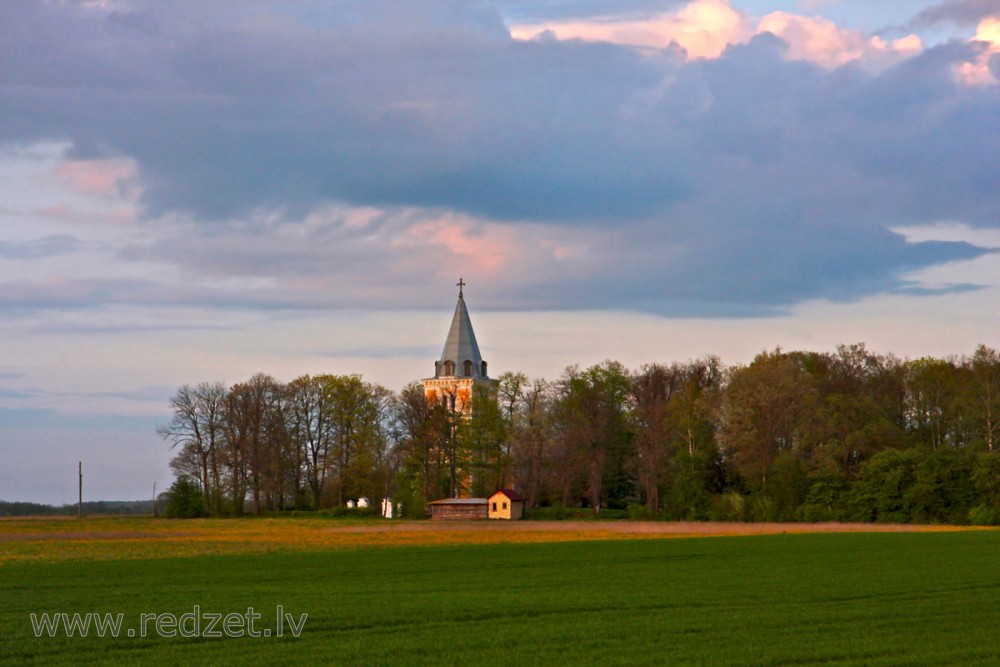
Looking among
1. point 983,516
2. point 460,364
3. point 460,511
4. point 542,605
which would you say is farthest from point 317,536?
point 460,364

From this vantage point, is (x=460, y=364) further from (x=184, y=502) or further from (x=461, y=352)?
(x=184, y=502)

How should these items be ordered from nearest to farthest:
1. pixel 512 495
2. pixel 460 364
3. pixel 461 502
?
pixel 512 495 < pixel 461 502 < pixel 460 364

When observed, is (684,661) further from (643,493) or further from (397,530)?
(643,493)

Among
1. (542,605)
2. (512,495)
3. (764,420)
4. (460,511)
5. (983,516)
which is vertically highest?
(764,420)

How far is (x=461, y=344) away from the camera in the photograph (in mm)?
138125

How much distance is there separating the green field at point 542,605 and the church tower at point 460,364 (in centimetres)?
8501

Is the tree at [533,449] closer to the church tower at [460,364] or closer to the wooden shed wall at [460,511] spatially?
the wooden shed wall at [460,511]

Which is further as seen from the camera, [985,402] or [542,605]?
[985,402]

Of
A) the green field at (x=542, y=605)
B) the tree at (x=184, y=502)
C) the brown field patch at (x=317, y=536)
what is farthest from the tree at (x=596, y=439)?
the green field at (x=542, y=605)

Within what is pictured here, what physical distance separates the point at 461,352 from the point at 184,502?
39360 mm

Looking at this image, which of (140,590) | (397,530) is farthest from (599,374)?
(140,590)

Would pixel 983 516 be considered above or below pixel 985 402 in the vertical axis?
below

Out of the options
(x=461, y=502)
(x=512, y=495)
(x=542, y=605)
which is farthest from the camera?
(x=461, y=502)

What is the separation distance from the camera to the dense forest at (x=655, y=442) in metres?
89.6
